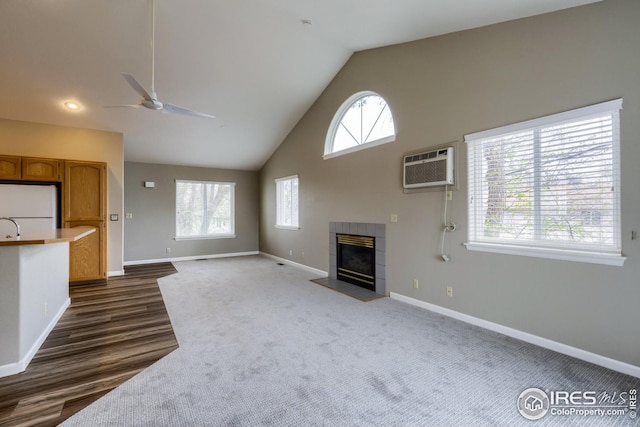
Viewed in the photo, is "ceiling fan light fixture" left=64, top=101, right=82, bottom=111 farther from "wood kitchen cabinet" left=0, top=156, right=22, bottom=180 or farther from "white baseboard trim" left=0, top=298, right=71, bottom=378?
"white baseboard trim" left=0, top=298, right=71, bottom=378

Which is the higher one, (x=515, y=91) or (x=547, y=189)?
(x=515, y=91)

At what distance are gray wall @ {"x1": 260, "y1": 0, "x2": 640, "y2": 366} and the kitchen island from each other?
366cm

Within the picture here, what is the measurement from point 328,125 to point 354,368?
4248mm

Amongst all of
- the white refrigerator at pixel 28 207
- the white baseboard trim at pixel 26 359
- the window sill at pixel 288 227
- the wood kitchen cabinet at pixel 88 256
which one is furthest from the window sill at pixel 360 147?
the white refrigerator at pixel 28 207

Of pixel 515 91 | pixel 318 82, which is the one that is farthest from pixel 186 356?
pixel 318 82

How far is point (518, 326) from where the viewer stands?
9.14ft

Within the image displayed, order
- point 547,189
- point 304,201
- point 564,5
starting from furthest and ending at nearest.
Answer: point 304,201 < point 547,189 < point 564,5

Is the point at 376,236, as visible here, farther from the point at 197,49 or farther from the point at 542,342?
the point at 197,49

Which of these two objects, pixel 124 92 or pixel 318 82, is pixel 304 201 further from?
pixel 124 92

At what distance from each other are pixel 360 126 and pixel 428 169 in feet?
5.80

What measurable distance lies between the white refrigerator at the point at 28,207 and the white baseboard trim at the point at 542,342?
568 centimetres

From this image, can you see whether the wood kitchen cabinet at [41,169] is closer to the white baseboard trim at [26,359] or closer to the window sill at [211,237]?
the white baseboard trim at [26,359]

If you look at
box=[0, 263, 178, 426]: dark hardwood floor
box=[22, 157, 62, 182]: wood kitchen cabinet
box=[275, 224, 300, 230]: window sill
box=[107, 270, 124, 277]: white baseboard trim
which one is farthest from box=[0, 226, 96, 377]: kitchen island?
box=[275, 224, 300, 230]: window sill

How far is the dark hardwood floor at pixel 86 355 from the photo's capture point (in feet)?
6.01
